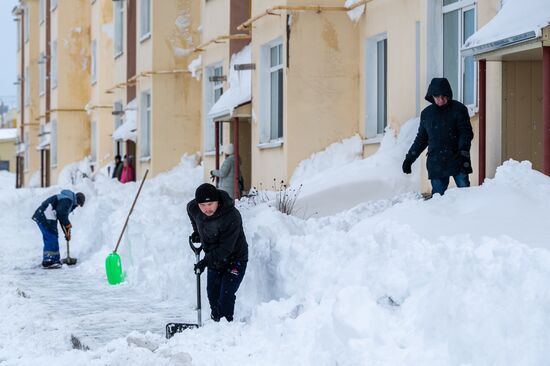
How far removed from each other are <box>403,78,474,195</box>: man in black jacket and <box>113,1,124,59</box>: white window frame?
21.4m

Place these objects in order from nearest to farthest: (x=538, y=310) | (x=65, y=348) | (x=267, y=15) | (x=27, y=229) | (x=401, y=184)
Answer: (x=538, y=310), (x=65, y=348), (x=401, y=184), (x=267, y=15), (x=27, y=229)

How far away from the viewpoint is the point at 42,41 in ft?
142

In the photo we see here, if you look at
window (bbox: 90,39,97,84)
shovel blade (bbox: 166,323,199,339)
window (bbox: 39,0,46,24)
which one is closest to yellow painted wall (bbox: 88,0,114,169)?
window (bbox: 90,39,97,84)

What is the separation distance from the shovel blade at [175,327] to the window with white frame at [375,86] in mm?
7156

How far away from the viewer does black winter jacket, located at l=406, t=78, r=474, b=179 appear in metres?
10.5

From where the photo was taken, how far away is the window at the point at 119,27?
3132 centimetres

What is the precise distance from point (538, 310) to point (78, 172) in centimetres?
3104

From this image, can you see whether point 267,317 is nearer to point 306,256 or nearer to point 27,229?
point 306,256

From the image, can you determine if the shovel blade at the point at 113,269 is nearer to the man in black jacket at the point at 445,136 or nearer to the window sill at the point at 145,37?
the man in black jacket at the point at 445,136

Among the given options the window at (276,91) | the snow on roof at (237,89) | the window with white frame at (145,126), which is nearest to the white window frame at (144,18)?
the window with white frame at (145,126)

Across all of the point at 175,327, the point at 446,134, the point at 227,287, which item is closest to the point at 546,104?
the point at 446,134

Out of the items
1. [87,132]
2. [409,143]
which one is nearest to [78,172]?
[87,132]

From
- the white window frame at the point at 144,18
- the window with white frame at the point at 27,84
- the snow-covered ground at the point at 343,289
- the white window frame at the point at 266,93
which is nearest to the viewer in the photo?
the snow-covered ground at the point at 343,289

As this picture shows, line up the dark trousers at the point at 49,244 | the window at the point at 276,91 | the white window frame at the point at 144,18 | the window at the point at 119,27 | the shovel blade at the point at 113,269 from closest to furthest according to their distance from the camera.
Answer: the shovel blade at the point at 113,269 < the dark trousers at the point at 49,244 < the window at the point at 276,91 < the white window frame at the point at 144,18 < the window at the point at 119,27
